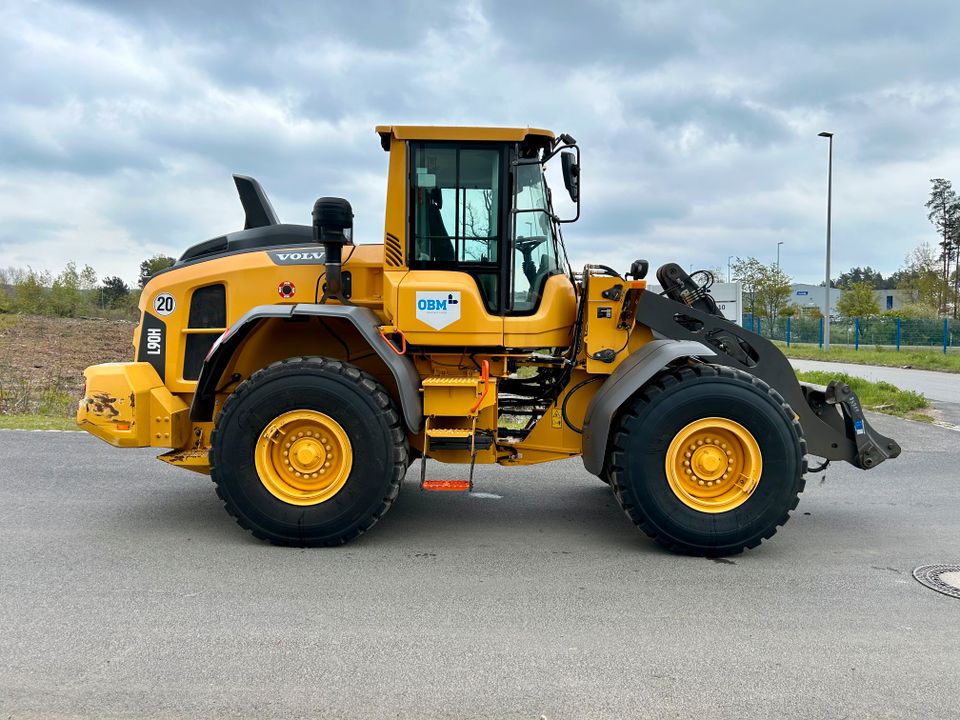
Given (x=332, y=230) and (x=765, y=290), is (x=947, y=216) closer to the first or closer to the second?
(x=765, y=290)

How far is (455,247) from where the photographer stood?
216 inches

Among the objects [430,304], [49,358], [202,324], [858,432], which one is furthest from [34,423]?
[49,358]

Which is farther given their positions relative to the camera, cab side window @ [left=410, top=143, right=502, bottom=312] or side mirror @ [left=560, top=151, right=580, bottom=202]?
cab side window @ [left=410, top=143, right=502, bottom=312]

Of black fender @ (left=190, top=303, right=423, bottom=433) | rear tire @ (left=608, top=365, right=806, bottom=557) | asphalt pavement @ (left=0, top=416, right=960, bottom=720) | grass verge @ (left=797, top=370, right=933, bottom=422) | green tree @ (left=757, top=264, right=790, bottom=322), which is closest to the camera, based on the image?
asphalt pavement @ (left=0, top=416, right=960, bottom=720)

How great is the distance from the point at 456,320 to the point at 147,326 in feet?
7.97

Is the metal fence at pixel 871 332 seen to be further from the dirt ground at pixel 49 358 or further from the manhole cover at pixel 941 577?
the manhole cover at pixel 941 577

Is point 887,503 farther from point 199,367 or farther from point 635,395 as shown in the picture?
point 199,367

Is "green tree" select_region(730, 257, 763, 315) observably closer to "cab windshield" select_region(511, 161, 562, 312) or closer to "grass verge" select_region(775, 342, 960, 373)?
"grass verge" select_region(775, 342, 960, 373)

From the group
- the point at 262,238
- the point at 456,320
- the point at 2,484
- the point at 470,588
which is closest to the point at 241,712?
the point at 470,588

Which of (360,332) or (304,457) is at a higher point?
(360,332)

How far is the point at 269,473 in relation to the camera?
5141mm

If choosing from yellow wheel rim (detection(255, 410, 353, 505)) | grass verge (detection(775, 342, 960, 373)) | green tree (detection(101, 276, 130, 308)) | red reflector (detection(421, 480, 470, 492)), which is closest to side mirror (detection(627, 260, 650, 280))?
red reflector (detection(421, 480, 470, 492))

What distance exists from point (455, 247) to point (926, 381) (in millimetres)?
17137

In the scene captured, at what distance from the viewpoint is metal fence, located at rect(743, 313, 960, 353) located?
3294cm
